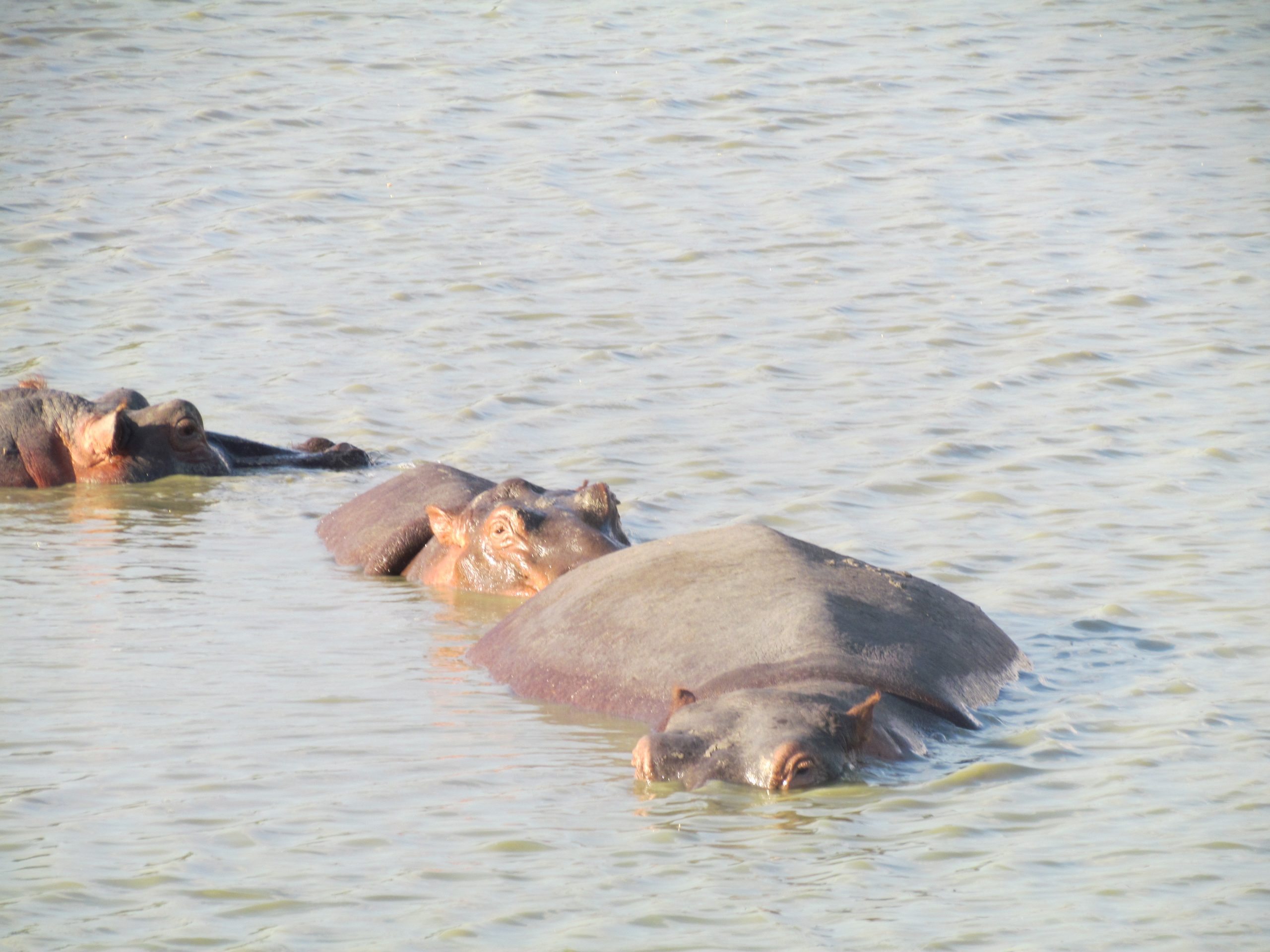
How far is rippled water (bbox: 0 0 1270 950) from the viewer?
171 inches

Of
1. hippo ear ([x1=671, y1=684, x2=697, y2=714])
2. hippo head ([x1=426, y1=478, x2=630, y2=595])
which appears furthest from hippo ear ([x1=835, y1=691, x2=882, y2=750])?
hippo head ([x1=426, y1=478, x2=630, y2=595])

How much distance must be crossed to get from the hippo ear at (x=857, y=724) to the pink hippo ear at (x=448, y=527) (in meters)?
3.00

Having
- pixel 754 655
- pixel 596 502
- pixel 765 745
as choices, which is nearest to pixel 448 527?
pixel 596 502

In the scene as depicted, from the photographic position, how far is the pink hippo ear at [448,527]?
7535 mm

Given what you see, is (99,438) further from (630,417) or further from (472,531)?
(630,417)

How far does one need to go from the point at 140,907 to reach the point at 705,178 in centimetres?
1391

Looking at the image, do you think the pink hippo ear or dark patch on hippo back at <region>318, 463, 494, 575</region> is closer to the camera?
the pink hippo ear

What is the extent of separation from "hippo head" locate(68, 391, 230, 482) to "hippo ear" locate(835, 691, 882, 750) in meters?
5.50

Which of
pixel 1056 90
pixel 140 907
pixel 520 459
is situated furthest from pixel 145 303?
pixel 1056 90

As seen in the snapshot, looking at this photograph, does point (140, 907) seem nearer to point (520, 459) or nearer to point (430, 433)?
point (520, 459)

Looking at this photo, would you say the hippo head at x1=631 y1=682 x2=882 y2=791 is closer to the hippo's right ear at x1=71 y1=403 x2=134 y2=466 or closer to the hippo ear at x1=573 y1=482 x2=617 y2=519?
the hippo ear at x1=573 y1=482 x2=617 y2=519

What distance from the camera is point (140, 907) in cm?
410

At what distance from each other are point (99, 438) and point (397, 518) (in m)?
2.16

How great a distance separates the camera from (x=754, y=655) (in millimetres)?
5328
